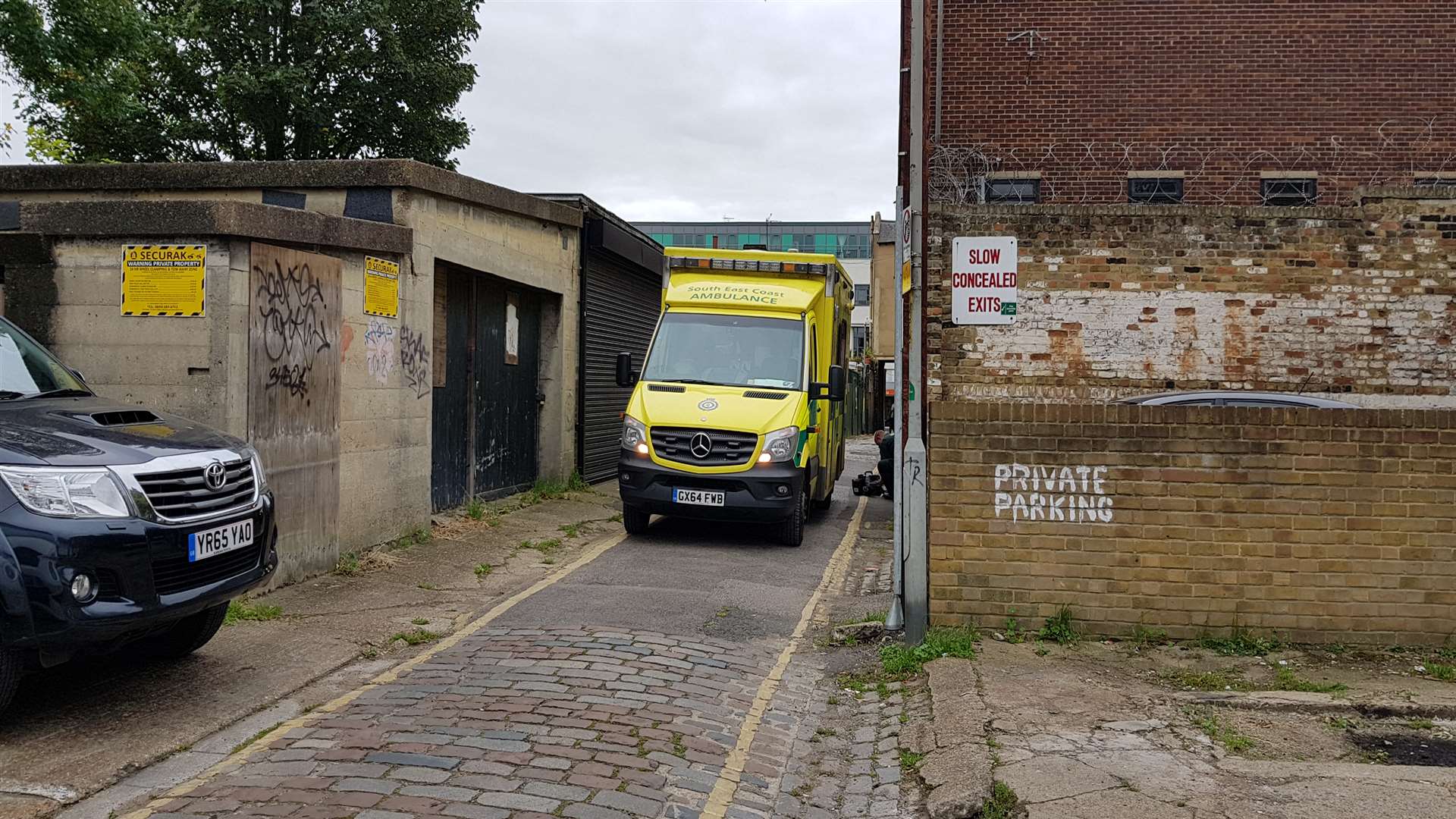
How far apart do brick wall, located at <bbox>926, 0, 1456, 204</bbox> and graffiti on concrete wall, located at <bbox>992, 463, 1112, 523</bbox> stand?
355 inches

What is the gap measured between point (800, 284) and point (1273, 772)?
27.9 feet

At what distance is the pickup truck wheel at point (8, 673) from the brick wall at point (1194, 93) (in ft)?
42.0

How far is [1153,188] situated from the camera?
628 inches

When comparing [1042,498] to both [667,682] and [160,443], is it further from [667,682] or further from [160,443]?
[160,443]

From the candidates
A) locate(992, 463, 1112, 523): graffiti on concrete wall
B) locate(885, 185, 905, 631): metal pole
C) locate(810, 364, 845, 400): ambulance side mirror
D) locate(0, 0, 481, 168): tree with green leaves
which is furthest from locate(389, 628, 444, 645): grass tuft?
locate(0, 0, 481, 168): tree with green leaves

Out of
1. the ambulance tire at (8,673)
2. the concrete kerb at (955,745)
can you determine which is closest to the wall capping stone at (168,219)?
the ambulance tire at (8,673)

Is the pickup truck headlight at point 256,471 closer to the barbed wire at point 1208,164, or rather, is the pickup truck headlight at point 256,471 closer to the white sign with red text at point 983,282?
the white sign with red text at point 983,282

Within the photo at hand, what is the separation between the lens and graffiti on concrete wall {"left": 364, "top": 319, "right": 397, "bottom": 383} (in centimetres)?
989

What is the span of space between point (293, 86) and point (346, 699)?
21940mm

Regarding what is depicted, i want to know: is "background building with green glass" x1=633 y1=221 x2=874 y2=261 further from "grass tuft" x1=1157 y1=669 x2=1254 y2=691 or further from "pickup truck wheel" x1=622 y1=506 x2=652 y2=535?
"grass tuft" x1=1157 y1=669 x2=1254 y2=691

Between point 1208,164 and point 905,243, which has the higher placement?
point 1208,164

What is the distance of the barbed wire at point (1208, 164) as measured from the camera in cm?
1562

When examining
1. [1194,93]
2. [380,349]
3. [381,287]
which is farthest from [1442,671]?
[1194,93]

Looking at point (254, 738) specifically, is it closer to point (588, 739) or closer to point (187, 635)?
point (187, 635)
